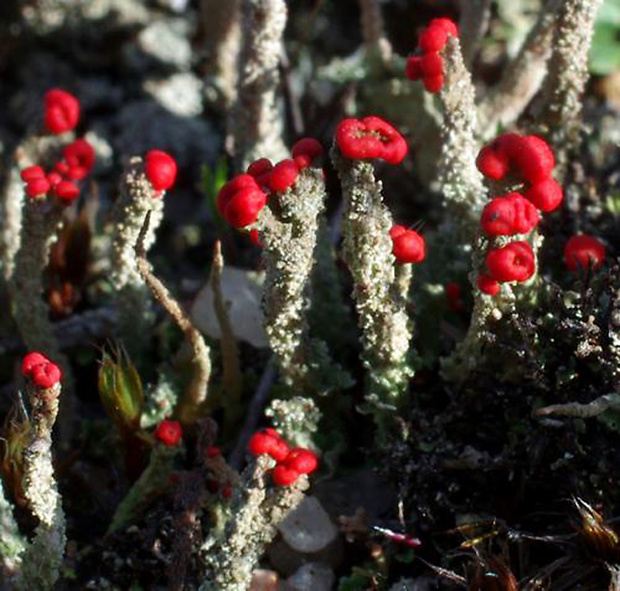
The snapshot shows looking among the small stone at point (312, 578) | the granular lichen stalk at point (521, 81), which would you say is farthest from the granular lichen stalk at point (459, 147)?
the small stone at point (312, 578)

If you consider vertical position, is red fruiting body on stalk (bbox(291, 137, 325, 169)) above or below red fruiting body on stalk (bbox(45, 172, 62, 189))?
above

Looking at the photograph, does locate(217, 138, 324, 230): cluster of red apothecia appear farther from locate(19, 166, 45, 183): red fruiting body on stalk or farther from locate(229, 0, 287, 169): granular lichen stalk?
locate(229, 0, 287, 169): granular lichen stalk

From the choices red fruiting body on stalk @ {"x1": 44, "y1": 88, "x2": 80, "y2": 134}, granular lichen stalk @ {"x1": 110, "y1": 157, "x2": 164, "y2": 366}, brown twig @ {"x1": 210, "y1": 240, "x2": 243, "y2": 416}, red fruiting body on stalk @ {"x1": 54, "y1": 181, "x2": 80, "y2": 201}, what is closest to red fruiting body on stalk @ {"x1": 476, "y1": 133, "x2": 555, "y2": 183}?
brown twig @ {"x1": 210, "y1": 240, "x2": 243, "y2": 416}

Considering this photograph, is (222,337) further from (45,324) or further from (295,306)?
(45,324)

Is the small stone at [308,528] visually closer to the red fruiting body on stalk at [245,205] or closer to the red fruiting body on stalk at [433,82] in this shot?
the red fruiting body on stalk at [245,205]

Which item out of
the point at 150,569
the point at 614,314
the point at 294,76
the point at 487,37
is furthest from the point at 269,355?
the point at 487,37

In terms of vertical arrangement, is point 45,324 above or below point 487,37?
below
